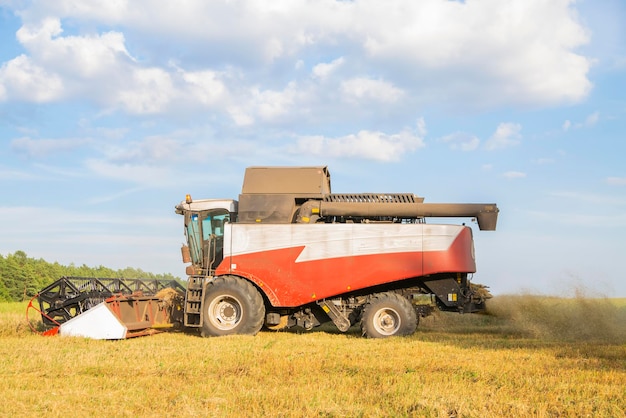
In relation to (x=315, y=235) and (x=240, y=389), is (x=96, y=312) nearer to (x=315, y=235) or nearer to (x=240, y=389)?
(x=315, y=235)

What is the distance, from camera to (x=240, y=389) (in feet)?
24.6

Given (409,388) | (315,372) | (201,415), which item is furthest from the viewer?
(315,372)

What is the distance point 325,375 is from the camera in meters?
8.34

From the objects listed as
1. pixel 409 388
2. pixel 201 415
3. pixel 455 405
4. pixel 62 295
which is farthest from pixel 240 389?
pixel 62 295

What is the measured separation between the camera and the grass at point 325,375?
6.63m

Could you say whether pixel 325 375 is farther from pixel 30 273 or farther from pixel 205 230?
pixel 30 273

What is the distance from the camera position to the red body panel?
13219 millimetres

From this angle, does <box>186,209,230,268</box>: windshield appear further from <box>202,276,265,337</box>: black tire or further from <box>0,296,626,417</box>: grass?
<box>0,296,626,417</box>: grass

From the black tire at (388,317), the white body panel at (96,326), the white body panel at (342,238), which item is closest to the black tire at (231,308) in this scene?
the white body panel at (342,238)

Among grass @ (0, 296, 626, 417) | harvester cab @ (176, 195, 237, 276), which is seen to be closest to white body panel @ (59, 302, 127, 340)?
grass @ (0, 296, 626, 417)

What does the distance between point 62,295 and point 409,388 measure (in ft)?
32.3

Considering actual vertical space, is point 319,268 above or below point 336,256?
below

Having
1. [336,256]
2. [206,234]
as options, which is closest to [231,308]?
[206,234]

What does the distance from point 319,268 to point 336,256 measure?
0.44 m
